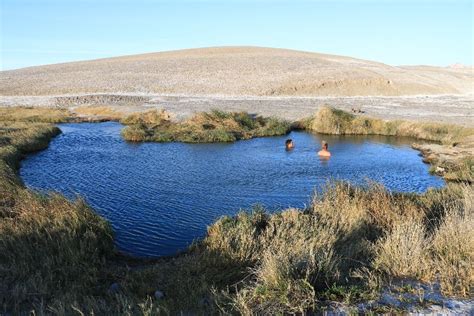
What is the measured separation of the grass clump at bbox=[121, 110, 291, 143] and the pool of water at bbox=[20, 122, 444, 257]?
4.13 ft

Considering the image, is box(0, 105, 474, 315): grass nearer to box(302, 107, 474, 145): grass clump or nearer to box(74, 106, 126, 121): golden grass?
box(302, 107, 474, 145): grass clump

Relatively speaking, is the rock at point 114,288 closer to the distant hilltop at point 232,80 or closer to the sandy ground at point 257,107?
the sandy ground at point 257,107

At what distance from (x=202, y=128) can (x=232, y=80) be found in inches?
Result: 1627

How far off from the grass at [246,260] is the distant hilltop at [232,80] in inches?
2062

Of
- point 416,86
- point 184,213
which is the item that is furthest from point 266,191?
point 416,86

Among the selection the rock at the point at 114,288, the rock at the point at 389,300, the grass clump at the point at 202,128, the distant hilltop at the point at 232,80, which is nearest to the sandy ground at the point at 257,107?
the grass clump at the point at 202,128

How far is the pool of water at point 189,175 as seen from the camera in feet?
45.6

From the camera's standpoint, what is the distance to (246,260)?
924cm

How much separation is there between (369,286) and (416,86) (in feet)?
235

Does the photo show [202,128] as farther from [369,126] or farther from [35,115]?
[35,115]

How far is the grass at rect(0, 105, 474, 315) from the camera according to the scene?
696cm

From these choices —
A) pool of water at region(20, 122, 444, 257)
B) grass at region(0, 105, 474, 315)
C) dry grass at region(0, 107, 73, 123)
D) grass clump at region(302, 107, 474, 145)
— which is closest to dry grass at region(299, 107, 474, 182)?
grass clump at region(302, 107, 474, 145)

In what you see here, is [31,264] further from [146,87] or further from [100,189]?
[146,87]

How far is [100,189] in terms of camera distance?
1761 cm
